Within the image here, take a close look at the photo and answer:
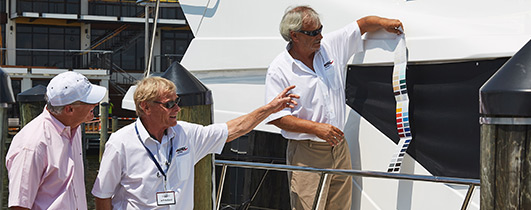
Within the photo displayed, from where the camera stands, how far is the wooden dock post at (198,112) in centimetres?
437

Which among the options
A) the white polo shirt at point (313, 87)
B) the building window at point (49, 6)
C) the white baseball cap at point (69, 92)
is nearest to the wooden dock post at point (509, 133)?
the white baseball cap at point (69, 92)

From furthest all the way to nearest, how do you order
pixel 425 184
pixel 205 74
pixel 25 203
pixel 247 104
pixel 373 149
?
pixel 205 74 → pixel 247 104 → pixel 373 149 → pixel 425 184 → pixel 25 203

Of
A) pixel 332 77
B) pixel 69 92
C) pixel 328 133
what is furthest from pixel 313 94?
pixel 69 92

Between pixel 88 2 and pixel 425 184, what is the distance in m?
41.8

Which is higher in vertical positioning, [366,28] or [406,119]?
[366,28]

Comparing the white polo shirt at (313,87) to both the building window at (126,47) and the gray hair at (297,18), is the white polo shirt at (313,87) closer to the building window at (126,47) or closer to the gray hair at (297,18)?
the gray hair at (297,18)

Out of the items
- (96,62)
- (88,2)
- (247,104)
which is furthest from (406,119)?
(88,2)

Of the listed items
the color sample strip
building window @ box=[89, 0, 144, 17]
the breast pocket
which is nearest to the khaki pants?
the color sample strip

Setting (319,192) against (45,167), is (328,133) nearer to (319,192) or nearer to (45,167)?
(319,192)

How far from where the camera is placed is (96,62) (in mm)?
39375

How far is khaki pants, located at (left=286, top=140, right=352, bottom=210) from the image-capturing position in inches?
181

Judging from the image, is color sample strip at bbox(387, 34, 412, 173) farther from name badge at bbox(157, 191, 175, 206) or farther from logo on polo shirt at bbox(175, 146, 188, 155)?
name badge at bbox(157, 191, 175, 206)

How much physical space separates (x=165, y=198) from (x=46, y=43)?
1698 inches

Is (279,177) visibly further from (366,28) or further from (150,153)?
(150,153)
